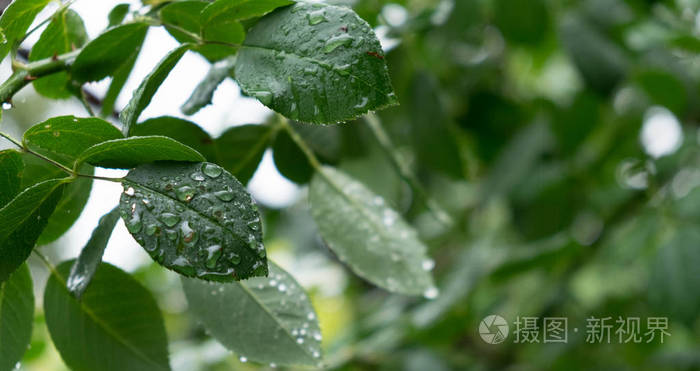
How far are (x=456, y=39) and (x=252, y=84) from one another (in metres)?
0.71

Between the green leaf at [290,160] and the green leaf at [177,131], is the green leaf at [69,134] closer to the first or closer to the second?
the green leaf at [177,131]

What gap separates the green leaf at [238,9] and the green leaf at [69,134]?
103mm

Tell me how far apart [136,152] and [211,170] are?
1.9 inches

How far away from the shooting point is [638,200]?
134 centimetres

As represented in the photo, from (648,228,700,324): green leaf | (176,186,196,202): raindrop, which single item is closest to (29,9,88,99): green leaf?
(176,186,196,202): raindrop

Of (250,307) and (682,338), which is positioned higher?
(250,307)

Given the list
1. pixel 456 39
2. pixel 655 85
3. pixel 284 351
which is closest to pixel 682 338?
pixel 655 85

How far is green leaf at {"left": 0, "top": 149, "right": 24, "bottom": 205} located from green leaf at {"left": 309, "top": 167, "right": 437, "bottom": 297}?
269mm

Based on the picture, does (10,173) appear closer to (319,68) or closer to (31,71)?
(31,71)

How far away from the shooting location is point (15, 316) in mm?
503

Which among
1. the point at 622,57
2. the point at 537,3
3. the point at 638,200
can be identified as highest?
the point at 537,3

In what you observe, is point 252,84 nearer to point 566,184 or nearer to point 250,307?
point 250,307

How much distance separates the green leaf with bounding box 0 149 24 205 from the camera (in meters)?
0.44
